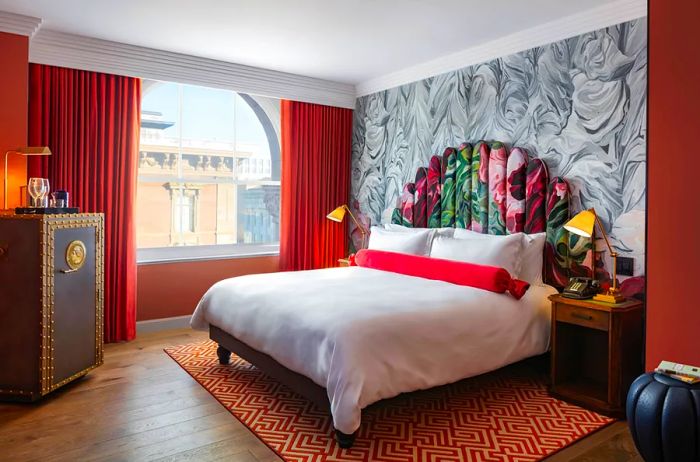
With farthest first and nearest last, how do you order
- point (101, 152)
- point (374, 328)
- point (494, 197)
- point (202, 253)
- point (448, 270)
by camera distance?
point (202, 253), point (101, 152), point (494, 197), point (448, 270), point (374, 328)

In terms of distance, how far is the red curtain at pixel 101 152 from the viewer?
377 centimetres

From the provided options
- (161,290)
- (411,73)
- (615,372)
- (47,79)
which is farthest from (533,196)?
(47,79)

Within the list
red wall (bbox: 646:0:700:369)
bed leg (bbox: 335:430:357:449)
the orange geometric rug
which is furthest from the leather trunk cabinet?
red wall (bbox: 646:0:700:369)

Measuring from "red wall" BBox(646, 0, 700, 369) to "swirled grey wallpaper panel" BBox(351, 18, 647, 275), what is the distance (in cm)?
90

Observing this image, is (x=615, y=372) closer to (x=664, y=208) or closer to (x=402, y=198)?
(x=664, y=208)

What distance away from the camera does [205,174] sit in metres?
4.95

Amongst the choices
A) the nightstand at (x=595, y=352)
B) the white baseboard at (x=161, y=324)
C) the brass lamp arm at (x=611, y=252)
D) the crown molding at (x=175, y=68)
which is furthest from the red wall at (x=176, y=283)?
the brass lamp arm at (x=611, y=252)

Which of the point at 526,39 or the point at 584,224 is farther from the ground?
the point at 526,39

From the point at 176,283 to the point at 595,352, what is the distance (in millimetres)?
3498

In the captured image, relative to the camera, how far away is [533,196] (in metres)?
3.60

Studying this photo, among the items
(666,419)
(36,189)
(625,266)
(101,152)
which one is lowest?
(666,419)

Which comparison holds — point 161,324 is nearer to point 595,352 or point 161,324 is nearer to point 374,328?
point 374,328

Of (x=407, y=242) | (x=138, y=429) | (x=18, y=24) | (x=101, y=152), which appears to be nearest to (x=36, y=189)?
(x=101, y=152)

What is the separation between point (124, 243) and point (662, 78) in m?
3.90
